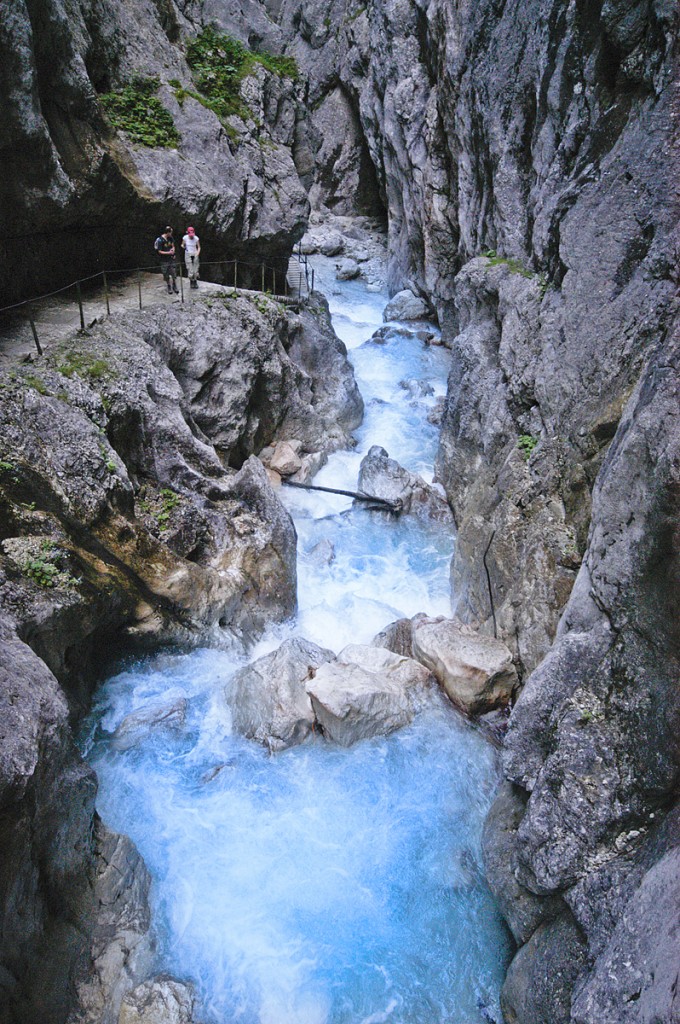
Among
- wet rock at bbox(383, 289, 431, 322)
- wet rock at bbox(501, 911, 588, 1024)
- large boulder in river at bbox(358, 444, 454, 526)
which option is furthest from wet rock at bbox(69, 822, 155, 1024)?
wet rock at bbox(383, 289, 431, 322)

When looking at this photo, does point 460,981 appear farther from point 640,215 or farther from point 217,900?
point 640,215

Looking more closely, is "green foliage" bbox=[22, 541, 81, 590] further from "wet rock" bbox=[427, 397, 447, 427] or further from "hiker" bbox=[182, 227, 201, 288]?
"wet rock" bbox=[427, 397, 447, 427]

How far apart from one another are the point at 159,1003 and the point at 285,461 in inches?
448

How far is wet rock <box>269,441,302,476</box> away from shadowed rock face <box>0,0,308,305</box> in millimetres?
5806

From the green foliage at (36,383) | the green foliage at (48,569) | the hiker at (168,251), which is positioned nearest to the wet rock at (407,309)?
the hiker at (168,251)

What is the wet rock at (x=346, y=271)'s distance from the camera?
3120 cm

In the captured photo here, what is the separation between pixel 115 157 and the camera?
1341cm

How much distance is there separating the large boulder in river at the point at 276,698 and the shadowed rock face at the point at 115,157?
356 inches

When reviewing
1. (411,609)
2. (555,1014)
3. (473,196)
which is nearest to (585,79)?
(473,196)

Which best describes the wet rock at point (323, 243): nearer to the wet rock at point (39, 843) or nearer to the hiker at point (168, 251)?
the hiker at point (168, 251)

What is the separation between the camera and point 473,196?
16469 mm

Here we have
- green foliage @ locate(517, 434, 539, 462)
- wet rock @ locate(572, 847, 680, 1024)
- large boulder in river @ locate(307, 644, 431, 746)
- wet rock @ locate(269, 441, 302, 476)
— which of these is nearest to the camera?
wet rock @ locate(572, 847, 680, 1024)

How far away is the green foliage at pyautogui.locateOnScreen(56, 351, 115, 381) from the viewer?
31.7ft

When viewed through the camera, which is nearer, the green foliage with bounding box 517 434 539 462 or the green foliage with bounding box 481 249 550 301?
the green foliage with bounding box 517 434 539 462
